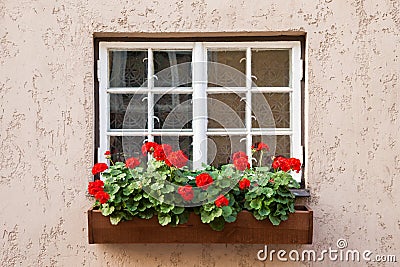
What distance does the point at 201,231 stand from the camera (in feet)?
12.2

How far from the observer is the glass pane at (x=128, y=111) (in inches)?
161

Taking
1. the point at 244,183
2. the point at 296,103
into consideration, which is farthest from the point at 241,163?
the point at 296,103

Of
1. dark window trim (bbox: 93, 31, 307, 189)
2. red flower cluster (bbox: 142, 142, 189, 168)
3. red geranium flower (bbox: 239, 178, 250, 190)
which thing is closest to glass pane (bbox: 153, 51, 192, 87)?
dark window trim (bbox: 93, 31, 307, 189)

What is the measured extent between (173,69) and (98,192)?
1036 mm

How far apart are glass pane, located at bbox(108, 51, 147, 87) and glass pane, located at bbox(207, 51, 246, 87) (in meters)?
0.47

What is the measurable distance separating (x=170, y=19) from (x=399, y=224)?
2.04m

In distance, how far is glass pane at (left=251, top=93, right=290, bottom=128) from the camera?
161 inches

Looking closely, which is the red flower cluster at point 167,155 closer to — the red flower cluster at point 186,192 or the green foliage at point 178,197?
the green foliage at point 178,197

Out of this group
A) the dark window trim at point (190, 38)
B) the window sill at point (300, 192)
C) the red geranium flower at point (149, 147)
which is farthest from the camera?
the dark window trim at point (190, 38)

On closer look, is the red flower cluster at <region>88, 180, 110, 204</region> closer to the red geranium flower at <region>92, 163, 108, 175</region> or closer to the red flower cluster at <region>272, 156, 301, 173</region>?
the red geranium flower at <region>92, 163, 108, 175</region>

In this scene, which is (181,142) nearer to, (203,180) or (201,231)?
(203,180)

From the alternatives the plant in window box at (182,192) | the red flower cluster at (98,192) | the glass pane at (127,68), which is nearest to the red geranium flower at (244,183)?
the plant in window box at (182,192)

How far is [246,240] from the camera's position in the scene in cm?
373

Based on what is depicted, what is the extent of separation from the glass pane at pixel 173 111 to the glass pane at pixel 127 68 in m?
0.19
